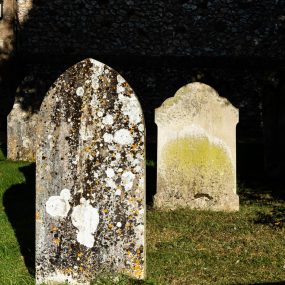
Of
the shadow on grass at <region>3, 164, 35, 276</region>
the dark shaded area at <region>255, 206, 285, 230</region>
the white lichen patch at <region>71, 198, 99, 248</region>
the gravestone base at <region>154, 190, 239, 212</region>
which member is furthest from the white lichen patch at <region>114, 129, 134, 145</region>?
the gravestone base at <region>154, 190, 239, 212</region>

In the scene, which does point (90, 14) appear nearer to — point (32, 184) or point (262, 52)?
point (262, 52)

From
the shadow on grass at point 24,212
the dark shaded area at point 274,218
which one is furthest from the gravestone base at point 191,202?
the shadow on grass at point 24,212

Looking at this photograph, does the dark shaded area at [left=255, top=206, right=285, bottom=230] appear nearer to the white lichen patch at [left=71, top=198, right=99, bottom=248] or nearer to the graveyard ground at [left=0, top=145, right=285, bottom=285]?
the graveyard ground at [left=0, top=145, right=285, bottom=285]

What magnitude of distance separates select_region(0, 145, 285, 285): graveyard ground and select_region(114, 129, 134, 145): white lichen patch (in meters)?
1.17

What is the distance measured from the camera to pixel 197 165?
10016 millimetres

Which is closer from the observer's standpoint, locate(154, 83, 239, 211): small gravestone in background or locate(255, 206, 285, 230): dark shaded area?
locate(255, 206, 285, 230): dark shaded area

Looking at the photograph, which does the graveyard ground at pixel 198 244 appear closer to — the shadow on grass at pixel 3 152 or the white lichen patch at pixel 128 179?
the white lichen patch at pixel 128 179

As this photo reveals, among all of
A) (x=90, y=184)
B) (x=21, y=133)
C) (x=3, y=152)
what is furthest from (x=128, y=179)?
(x=3, y=152)

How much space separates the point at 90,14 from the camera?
20.7 meters

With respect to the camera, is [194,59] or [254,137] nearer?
[254,137]

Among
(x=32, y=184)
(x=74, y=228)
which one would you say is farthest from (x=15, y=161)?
(x=74, y=228)

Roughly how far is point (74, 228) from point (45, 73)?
46.7 feet

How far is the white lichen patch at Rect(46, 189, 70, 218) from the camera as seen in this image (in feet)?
20.1

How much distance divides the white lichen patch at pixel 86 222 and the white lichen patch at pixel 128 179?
1.09ft
